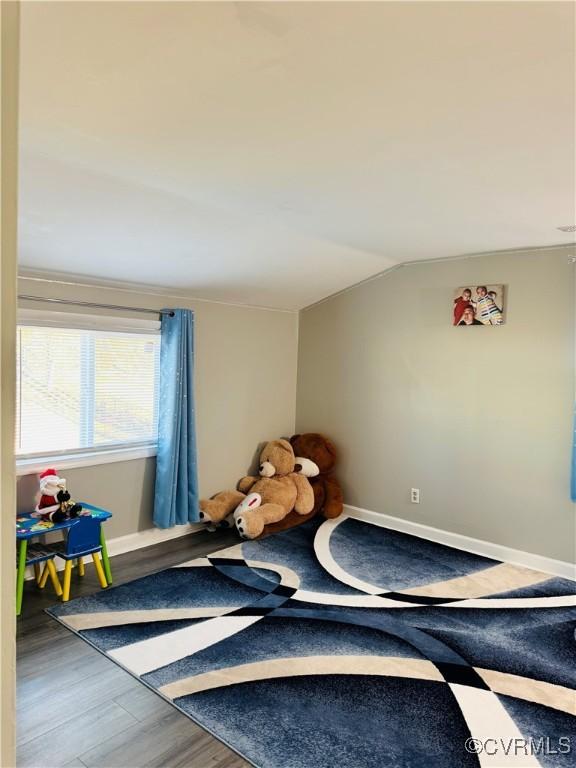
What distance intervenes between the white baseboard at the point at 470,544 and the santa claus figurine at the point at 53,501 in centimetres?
257

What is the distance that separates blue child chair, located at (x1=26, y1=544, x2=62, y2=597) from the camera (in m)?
3.13

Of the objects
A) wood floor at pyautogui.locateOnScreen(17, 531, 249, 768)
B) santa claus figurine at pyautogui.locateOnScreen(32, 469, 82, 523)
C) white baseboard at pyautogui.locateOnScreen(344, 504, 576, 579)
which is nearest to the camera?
wood floor at pyautogui.locateOnScreen(17, 531, 249, 768)

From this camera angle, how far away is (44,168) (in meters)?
2.28

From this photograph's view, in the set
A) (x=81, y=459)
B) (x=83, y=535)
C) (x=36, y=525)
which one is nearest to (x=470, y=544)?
(x=83, y=535)

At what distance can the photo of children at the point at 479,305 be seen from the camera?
4.00m

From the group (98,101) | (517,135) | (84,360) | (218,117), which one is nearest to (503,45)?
(517,135)

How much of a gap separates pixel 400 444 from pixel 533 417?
3.73ft

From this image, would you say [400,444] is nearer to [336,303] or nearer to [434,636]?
[336,303]

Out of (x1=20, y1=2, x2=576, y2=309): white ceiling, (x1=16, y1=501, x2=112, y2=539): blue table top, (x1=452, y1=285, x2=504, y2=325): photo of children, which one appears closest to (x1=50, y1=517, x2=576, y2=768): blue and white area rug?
(x1=16, y1=501, x2=112, y2=539): blue table top

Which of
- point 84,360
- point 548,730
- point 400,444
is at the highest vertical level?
point 84,360

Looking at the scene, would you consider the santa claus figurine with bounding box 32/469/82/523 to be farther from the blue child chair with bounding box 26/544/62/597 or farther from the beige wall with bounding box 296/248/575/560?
the beige wall with bounding box 296/248/575/560

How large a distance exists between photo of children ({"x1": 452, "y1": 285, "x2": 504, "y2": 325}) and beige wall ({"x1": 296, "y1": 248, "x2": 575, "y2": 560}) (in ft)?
0.19

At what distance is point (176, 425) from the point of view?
4027 mm

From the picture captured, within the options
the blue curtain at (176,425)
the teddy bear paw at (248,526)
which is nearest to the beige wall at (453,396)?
the teddy bear paw at (248,526)
